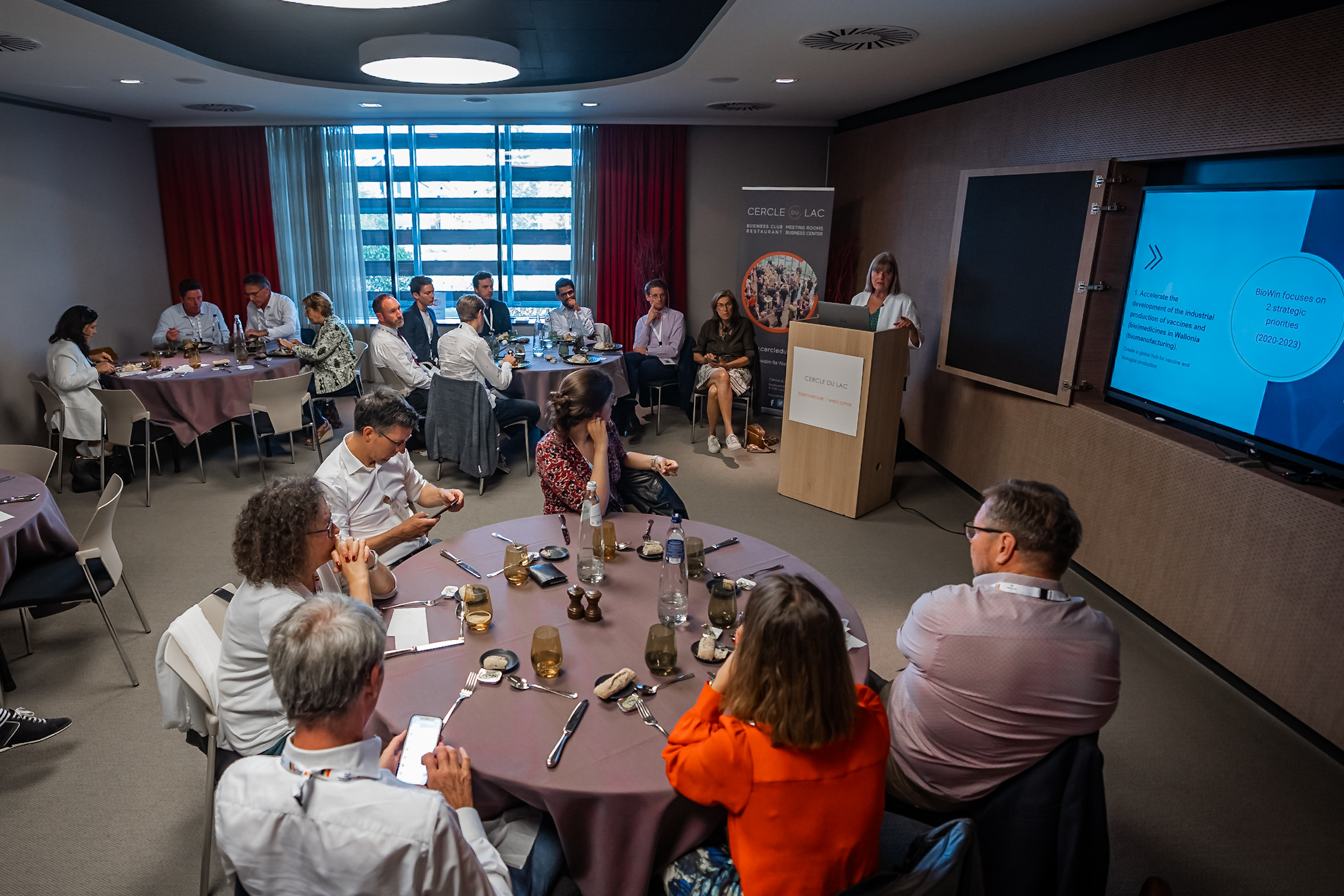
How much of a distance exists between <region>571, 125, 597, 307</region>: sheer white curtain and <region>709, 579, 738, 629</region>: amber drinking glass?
715 cm

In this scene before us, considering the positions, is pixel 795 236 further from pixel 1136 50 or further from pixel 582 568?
pixel 582 568

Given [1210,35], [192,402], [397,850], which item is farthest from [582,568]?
[192,402]

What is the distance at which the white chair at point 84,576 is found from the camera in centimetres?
310

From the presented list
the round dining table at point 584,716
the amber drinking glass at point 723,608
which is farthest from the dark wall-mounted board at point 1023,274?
the amber drinking glass at point 723,608

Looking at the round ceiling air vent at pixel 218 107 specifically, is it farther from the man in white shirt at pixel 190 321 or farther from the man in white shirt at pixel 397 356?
the man in white shirt at pixel 397 356

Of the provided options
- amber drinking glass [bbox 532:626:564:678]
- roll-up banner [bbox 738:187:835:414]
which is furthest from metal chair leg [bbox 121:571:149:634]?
roll-up banner [bbox 738:187:835:414]

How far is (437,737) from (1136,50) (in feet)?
14.7

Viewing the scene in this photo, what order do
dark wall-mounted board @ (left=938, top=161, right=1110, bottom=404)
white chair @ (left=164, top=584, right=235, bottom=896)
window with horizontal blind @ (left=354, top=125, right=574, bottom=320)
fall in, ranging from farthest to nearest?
window with horizontal blind @ (left=354, top=125, right=574, bottom=320) < dark wall-mounted board @ (left=938, top=161, right=1110, bottom=404) < white chair @ (left=164, top=584, right=235, bottom=896)

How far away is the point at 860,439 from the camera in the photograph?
5.00 metres

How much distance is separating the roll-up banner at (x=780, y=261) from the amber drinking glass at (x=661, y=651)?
541 centimetres

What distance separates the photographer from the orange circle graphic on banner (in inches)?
288

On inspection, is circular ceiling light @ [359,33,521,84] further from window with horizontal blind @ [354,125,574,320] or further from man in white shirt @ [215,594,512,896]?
window with horizontal blind @ [354,125,574,320]

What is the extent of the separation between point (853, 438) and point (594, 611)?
3199 mm


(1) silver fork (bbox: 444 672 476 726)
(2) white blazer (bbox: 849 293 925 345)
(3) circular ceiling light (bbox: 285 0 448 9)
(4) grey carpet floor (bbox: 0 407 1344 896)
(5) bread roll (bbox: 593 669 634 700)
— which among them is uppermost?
(3) circular ceiling light (bbox: 285 0 448 9)
